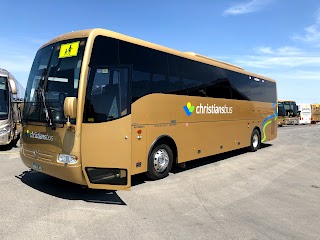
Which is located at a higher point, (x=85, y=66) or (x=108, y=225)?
(x=85, y=66)

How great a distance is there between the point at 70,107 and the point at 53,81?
1229 millimetres

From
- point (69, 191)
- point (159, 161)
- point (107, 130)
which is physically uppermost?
point (107, 130)

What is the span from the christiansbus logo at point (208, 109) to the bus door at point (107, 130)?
309cm

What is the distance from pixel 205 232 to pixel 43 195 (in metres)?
3.55

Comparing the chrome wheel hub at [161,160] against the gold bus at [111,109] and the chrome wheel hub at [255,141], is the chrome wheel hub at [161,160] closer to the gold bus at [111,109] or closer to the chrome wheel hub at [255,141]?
the gold bus at [111,109]

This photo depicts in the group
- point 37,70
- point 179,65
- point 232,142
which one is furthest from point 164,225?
point 232,142

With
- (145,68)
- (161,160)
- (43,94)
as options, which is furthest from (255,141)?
(43,94)

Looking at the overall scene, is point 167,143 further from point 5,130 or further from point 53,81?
point 5,130

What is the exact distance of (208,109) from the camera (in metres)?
9.97

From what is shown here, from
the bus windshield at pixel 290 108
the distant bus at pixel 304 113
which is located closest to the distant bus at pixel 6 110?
the bus windshield at pixel 290 108

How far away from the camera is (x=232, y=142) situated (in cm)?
1173

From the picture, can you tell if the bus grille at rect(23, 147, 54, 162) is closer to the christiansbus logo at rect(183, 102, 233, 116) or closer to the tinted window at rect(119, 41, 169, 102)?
the tinted window at rect(119, 41, 169, 102)

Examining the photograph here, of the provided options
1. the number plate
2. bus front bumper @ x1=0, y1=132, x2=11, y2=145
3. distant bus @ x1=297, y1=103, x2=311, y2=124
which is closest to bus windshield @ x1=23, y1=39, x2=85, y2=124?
the number plate

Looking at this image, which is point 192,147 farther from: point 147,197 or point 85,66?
point 85,66
